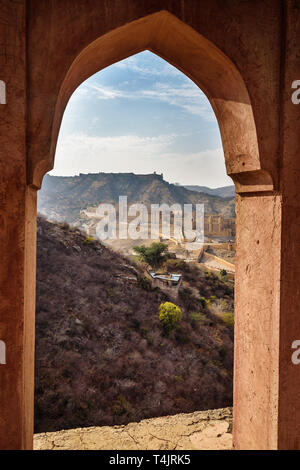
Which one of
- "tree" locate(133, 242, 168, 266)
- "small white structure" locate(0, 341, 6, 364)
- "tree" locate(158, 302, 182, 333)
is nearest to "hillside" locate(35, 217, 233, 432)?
"tree" locate(158, 302, 182, 333)

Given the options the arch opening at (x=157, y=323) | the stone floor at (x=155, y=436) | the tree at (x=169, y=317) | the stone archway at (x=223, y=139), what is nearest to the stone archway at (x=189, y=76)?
the stone archway at (x=223, y=139)

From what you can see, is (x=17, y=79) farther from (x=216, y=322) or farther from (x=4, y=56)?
(x=216, y=322)

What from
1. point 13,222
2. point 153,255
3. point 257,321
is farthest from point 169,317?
point 13,222

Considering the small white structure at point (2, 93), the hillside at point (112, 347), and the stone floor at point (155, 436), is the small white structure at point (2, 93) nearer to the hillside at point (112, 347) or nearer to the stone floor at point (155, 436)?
the stone floor at point (155, 436)

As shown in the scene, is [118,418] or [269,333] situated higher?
[269,333]

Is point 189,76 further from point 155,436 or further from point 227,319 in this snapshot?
point 227,319

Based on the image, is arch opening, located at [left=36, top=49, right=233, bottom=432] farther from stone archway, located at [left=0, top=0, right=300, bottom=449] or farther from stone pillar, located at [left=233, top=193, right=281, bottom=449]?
stone archway, located at [left=0, top=0, right=300, bottom=449]
